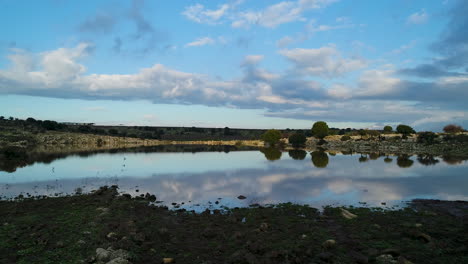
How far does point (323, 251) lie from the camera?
1273 centimetres

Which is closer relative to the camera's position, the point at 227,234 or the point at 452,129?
the point at 227,234

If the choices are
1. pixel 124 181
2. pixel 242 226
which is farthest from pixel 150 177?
pixel 242 226

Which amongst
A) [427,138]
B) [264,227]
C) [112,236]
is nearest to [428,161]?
[427,138]

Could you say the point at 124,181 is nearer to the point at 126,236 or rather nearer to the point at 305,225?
the point at 126,236

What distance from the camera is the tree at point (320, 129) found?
142500 millimetres

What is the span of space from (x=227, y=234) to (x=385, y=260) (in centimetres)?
721

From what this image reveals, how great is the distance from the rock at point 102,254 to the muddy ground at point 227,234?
4cm

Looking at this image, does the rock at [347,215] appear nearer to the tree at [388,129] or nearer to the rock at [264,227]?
the rock at [264,227]

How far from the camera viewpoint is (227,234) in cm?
1527

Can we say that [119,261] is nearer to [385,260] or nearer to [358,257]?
[358,257]

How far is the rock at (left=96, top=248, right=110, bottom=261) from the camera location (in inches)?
442

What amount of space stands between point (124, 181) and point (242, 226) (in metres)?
22.8

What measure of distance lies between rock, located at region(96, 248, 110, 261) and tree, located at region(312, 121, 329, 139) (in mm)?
138709

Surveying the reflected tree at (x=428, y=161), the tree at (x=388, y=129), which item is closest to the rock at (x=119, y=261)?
the reflected tree at (x=428, y=161)
